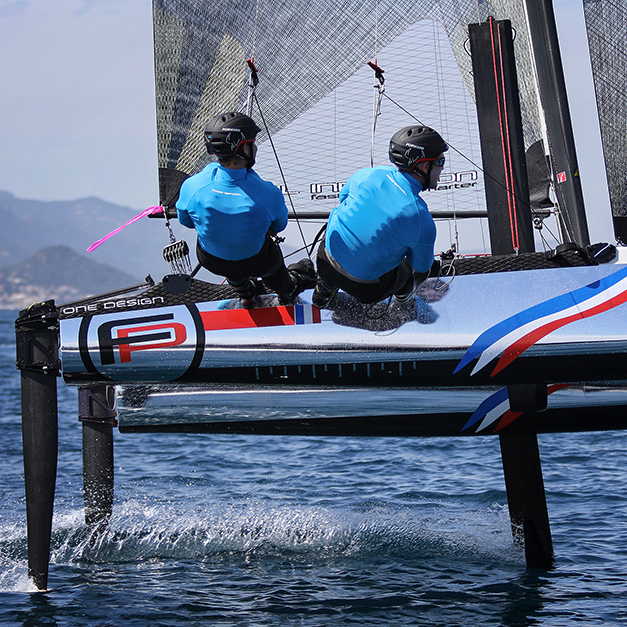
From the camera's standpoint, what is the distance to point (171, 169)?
6777 millimetres

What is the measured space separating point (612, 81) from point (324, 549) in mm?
4270

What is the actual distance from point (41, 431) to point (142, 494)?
158 inches

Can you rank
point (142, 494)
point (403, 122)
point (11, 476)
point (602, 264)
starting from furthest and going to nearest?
point (11, 476), point (142, 494), point (403, 122), point (602, 264)

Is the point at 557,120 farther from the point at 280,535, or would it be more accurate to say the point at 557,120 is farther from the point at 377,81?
Answer: the point at 280,535

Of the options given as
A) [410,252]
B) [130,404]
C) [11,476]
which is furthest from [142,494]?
[410,252]

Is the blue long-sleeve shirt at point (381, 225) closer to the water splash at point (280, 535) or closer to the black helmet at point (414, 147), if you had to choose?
the black helmet at point (414, 147)

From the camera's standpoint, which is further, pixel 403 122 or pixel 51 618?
pixel 403 122

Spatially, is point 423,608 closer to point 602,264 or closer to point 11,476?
point 602,264

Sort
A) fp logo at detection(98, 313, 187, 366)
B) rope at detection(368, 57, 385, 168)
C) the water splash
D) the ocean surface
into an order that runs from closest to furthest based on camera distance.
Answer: fp logo at detection(98, 313, 187, 366) < the ocean surface < the water splash < rope at detection(368, 57, 385, 168)

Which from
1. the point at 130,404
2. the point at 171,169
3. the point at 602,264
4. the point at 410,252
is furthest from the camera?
the point at 171,169

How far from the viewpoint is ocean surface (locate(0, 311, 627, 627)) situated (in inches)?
206

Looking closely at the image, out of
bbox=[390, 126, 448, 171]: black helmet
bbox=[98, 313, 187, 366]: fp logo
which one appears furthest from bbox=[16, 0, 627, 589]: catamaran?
bbox=[390, 126, 448, 171]: black helmet

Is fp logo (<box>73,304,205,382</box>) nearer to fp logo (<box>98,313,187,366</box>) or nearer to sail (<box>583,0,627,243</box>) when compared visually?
fp logo (<box>98,313,187,366</box>)

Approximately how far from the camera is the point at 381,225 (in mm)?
4488
